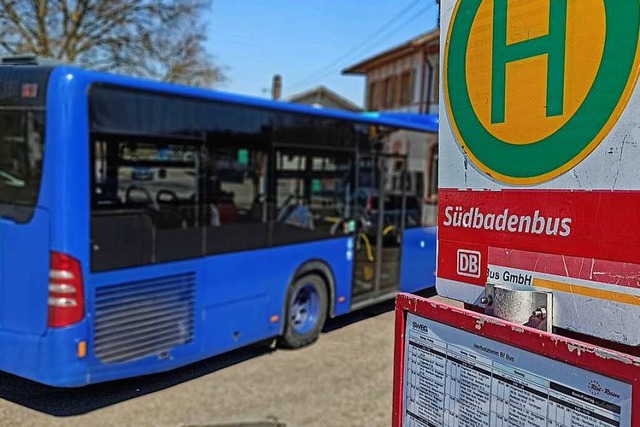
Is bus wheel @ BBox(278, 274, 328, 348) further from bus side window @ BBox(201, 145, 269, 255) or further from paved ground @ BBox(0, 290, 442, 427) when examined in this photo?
bus side window @ BBox(201, 145, 269, 255)

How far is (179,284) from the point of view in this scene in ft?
15.5

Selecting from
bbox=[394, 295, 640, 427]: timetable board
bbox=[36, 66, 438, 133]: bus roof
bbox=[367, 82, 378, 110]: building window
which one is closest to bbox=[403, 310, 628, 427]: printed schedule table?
bbox=[394, 295, 640, 427]: timetable board

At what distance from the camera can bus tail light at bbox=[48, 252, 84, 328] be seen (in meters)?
3.82

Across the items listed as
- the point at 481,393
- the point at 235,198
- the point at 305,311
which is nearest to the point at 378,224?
the point at 305,311

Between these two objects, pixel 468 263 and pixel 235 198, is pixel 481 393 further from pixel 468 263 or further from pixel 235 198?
pixel 235 198

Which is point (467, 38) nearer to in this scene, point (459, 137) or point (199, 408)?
point (459, 137)

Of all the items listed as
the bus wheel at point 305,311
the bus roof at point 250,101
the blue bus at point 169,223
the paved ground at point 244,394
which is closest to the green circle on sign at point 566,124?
the paved ground at point 244,394

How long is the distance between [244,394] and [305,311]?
2386 millimetres

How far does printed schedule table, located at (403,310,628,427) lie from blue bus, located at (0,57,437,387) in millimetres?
1440

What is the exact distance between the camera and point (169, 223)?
473 centimetres

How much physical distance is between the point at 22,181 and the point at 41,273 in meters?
0.59

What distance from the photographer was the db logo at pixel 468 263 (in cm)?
149

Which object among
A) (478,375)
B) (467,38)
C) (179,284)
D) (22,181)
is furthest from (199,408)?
(467,38)

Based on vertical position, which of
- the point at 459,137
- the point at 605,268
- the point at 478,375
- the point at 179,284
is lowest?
the point at 179,284
